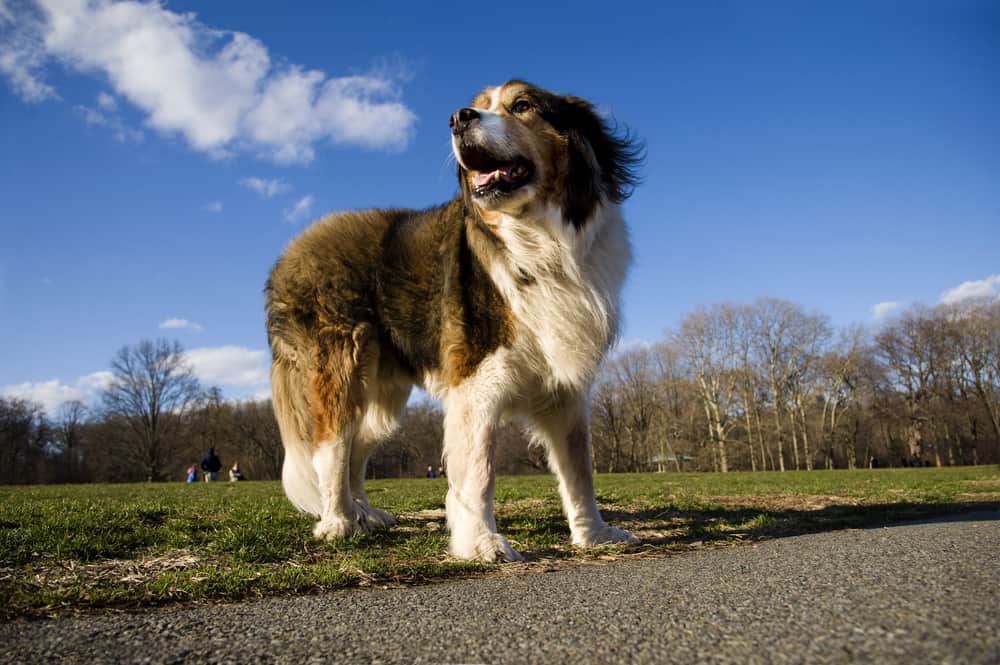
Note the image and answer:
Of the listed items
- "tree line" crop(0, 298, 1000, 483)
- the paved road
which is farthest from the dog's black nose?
"tree line" crop(0, 298, 1000, 483)

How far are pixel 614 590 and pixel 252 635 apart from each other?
1.54 metres

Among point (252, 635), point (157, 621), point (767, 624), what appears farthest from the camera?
point (157, 621)

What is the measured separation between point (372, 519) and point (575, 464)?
1.89 meters

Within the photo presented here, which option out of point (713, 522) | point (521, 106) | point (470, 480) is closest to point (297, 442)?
point (470, 480)

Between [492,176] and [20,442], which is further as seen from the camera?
[20,442]

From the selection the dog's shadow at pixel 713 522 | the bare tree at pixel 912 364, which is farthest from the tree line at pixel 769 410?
the dog's shadow at pixel 713 522

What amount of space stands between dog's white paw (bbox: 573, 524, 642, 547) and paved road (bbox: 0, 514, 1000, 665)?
1365 millimetres

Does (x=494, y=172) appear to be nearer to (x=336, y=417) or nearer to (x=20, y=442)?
(x=336, y=417)

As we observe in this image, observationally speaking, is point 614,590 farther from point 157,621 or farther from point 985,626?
point 157,621

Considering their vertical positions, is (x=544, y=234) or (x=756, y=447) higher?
(x=544, y=234)

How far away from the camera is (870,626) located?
204 cm

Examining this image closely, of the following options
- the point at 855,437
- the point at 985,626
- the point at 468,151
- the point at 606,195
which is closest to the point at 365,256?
the point at 468,151

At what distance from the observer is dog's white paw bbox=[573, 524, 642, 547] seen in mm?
4613

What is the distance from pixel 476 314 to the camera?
4.33 metres
